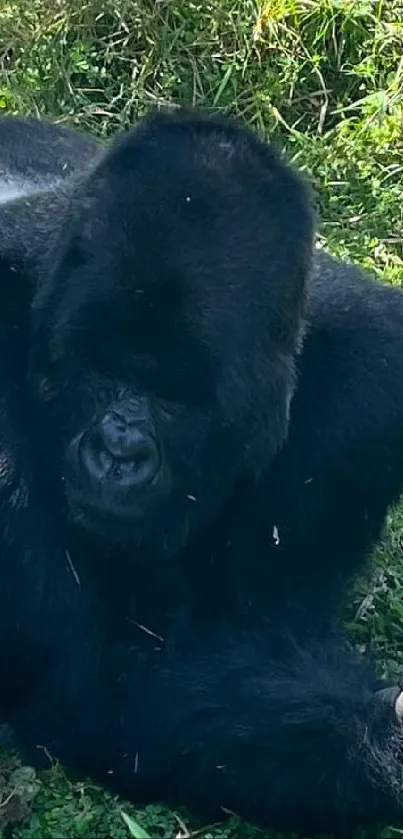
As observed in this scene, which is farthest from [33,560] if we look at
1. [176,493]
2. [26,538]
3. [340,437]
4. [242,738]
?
[340,437]

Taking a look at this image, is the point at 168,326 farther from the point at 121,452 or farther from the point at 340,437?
the point at 340,437

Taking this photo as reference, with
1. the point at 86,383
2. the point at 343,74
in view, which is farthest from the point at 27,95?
the point at 86,383

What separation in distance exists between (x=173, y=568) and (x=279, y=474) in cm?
40

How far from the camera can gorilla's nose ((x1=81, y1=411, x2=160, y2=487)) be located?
397cm

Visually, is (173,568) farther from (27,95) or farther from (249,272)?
(27,95)

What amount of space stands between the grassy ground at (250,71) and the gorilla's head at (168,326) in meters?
2.31

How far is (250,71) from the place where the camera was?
6879 mm

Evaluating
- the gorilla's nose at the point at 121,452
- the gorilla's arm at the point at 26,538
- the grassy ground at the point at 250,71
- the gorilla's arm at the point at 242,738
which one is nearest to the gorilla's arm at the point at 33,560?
the gorilla's arm at the point at 26,538

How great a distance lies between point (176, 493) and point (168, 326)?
0.44 meters

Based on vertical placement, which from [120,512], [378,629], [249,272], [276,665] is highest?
[249,272]

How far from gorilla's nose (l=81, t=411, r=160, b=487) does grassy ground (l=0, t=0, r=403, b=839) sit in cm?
259

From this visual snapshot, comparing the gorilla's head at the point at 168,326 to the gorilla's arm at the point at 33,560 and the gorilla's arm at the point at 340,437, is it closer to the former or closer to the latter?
the gorilla's arm at the point at 33,560

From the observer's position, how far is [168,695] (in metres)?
4.19

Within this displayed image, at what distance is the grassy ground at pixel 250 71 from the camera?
21.7 ft
